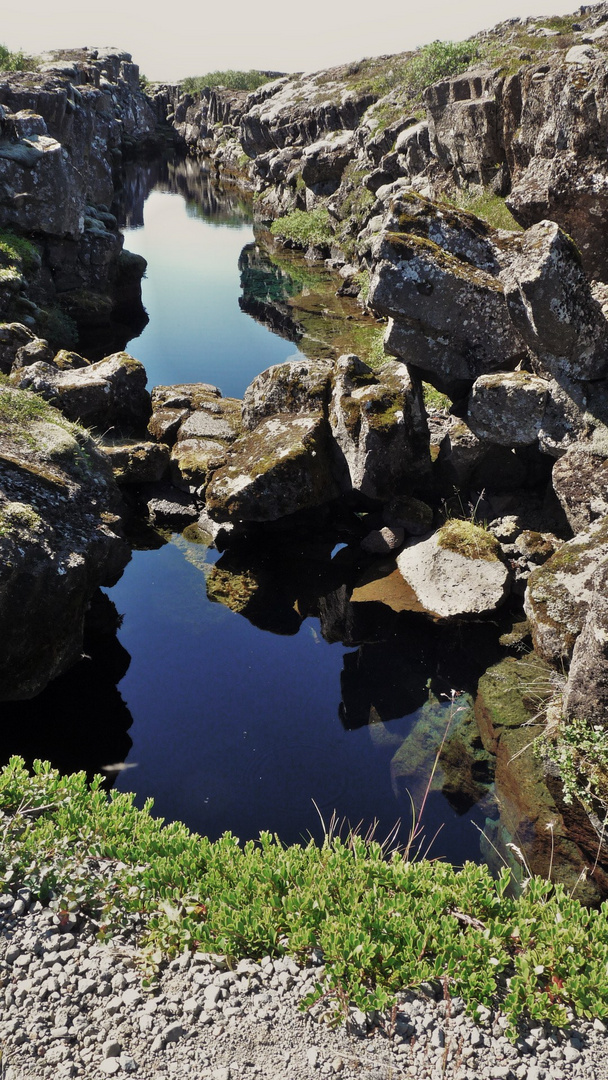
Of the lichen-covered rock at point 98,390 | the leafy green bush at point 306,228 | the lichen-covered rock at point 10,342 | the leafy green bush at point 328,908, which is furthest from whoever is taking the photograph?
the leafy green bush at point 306,228

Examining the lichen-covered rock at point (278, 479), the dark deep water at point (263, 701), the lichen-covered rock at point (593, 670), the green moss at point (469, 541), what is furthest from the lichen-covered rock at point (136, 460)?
the lichen-covered rock at point (593, 670)

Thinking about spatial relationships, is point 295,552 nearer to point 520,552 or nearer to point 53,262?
point 520,552

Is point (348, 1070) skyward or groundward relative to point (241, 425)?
groundward

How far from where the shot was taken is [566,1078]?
588cm

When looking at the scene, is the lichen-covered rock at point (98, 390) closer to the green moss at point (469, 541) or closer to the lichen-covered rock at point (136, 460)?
the lichen-covered rock at point (136, 460)

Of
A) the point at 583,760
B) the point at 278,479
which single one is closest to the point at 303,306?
the point at 278,479

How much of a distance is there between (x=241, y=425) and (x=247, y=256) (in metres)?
33.3

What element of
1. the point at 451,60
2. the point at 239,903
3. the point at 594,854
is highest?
the point at 451,60

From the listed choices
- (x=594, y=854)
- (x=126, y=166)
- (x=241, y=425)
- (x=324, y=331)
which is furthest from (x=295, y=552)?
(x=126, y=166)

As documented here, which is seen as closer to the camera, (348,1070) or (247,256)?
(348,1070)

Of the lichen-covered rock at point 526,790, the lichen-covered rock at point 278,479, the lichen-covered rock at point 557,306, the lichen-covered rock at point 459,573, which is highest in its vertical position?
the lichen-covered rock at point 557,306

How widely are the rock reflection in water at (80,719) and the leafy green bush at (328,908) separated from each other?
4102mm

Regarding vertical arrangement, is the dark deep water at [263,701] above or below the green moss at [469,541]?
below

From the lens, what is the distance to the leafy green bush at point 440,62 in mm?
51781
